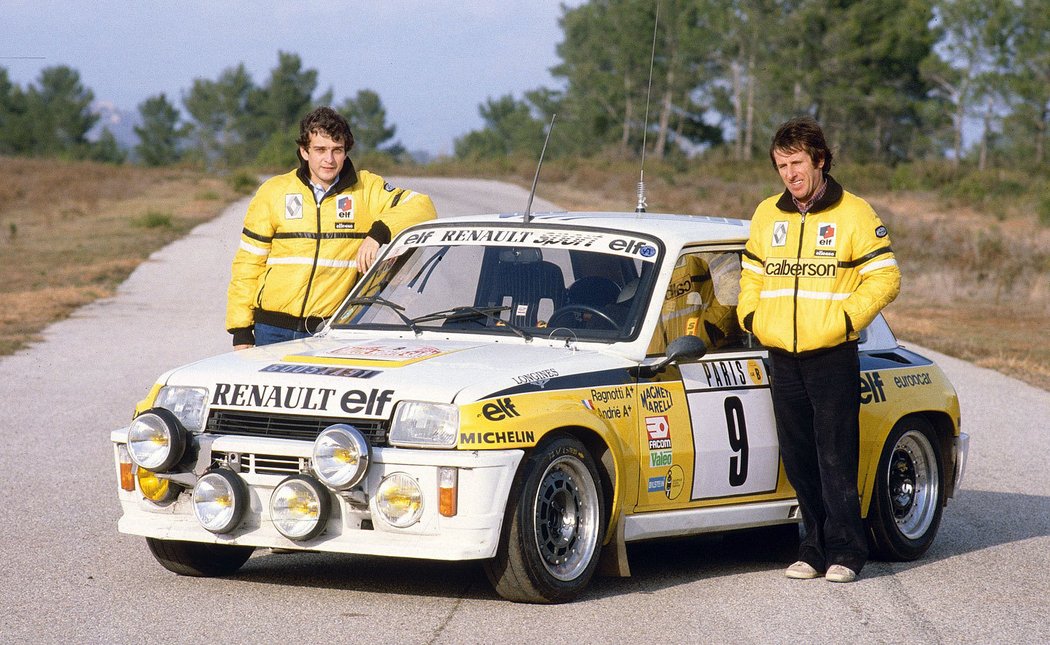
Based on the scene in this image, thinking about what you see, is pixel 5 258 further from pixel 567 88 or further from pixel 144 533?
pixel 567 88

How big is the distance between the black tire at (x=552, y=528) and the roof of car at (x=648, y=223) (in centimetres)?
149

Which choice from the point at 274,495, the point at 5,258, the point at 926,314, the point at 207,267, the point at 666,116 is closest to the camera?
the point at 274,495

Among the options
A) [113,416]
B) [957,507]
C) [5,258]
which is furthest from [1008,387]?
[5,258]

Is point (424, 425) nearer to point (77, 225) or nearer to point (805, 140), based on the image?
point (805, 140)

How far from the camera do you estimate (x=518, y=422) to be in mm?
5949

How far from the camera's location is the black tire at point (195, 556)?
6.57 meters

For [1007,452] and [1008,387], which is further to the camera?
[1008,387]

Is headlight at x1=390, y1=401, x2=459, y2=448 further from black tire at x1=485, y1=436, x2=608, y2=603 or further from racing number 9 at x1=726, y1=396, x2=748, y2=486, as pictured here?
racing number 9 at x1=726, y1=396, x2=748, y2=486

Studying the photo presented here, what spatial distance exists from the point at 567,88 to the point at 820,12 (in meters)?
35.5

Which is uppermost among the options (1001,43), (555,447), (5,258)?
(1001,43)

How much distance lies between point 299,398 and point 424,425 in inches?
20.9

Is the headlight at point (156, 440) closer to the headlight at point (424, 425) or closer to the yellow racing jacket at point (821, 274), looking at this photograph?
the headlight at point (424, 425)

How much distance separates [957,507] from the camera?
31.4ft

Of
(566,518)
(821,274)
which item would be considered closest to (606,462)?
(566,518)
